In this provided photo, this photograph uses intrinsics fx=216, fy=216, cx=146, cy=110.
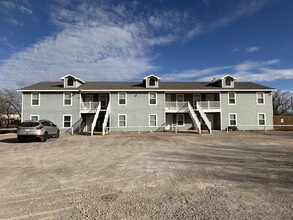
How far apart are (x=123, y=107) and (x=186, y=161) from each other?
681 inches

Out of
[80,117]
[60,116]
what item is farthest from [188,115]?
[60,116]

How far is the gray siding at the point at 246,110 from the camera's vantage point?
2572cm

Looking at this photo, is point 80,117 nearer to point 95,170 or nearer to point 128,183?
point 95,170

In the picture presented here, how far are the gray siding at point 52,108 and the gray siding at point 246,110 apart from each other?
17.2 metres

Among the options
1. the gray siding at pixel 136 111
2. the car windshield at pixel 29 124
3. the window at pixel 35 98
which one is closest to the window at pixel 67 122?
the window at pixel 35 98

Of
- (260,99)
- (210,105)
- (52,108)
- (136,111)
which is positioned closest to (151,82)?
(136,111)

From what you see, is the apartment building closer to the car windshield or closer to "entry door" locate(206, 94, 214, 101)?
"entry door" locate(206, 94, 214, 101)

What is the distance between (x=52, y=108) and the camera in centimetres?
2450

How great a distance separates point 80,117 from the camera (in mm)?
24422

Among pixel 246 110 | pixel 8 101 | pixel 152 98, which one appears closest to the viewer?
pixel 152 98

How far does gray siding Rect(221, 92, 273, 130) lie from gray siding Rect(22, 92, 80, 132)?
17.2 m

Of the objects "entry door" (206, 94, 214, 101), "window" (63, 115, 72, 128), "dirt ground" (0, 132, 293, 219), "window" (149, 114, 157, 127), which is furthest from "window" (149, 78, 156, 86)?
"dirt ground" (0, 132, 293, 219)

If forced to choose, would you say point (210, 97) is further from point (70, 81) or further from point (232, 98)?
point (70, 81)

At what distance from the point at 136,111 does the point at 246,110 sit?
13.2 metres
